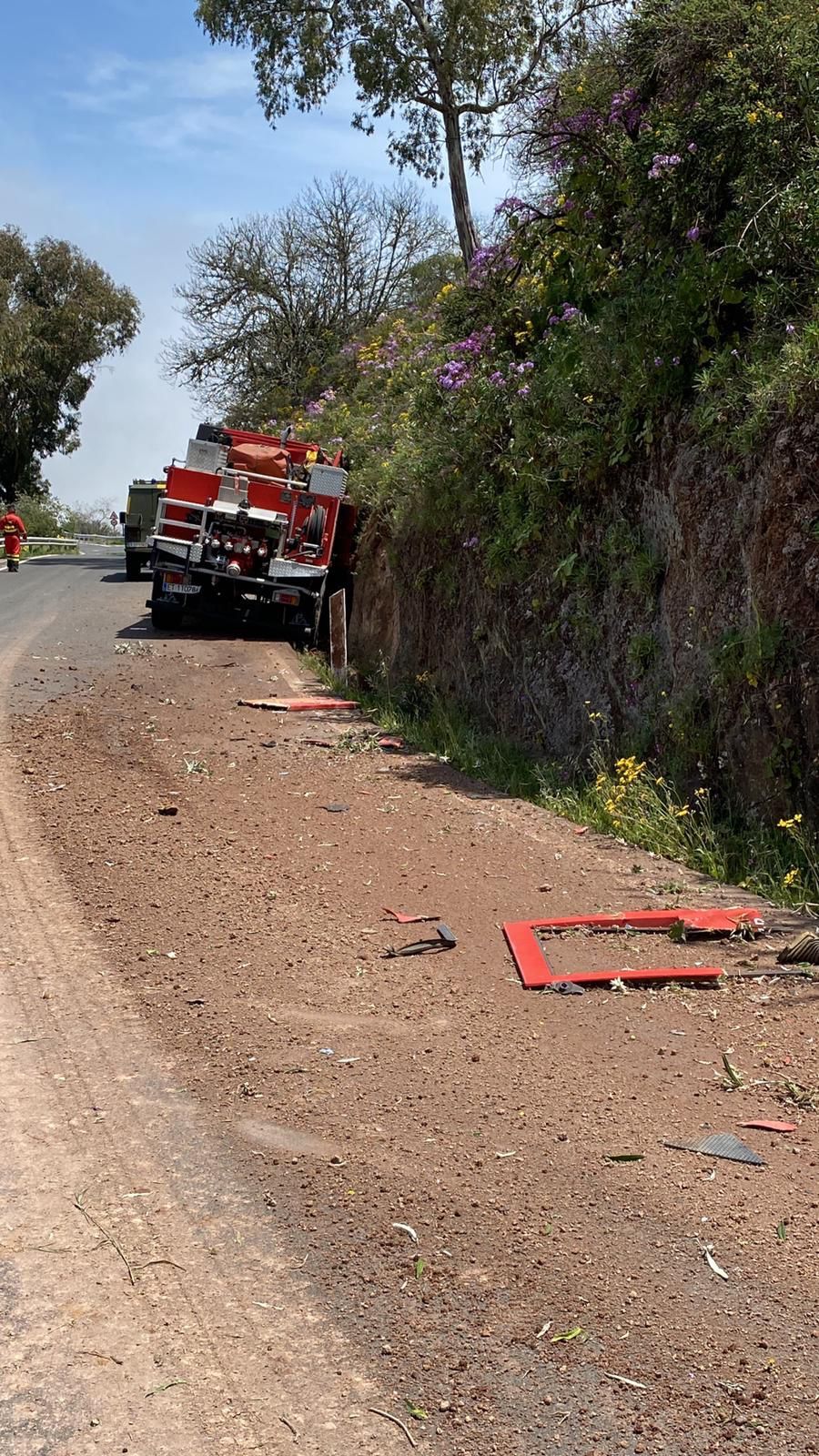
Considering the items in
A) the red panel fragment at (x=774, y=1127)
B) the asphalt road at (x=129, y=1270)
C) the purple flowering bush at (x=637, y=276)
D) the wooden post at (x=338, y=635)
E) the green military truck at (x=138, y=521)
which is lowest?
the asphalt road at (x=129, y=1270)

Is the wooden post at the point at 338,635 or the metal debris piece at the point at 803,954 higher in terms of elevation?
the wooden post at the point at 338,635

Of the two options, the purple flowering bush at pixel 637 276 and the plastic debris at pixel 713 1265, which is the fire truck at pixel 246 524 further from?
the plastic debris at pixel 713 1265

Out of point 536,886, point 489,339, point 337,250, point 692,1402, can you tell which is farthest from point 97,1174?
point 337,250

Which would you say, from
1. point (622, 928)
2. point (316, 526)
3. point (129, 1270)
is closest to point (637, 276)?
point (622, 928)

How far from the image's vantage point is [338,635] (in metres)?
16.4

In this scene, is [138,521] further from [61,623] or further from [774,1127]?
[774,1127]

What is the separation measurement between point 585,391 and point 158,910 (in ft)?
19.9

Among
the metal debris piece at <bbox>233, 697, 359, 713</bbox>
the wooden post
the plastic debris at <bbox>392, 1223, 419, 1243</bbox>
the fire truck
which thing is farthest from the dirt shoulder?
the fire truck

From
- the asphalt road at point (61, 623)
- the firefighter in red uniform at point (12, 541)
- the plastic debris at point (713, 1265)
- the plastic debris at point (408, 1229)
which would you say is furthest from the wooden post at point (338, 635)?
the firefighter in red uniform at point (12, 541)

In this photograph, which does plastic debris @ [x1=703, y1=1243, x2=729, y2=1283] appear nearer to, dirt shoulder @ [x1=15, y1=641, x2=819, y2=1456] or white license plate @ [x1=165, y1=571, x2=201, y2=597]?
dirt shoulder @ [x1=15, y1=641, x2=819, y2=1456]

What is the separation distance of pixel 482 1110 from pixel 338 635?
12.5 m

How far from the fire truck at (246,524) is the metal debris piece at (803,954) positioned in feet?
41.9

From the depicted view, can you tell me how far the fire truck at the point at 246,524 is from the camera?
690 inches

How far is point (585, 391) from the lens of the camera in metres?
10.5
